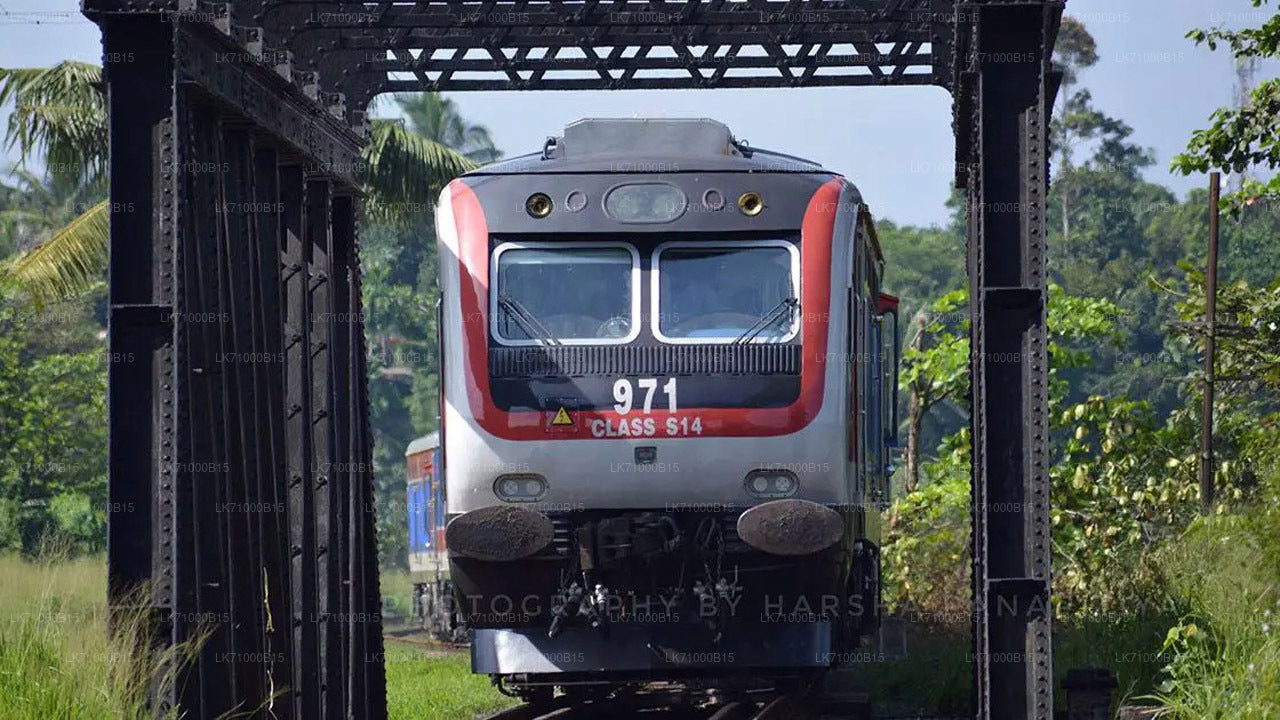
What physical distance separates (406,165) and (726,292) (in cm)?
1426

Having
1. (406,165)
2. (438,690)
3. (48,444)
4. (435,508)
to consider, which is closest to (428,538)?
(435,508)

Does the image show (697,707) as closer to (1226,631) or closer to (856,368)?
(856,368)

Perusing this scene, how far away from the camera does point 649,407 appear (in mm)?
11164

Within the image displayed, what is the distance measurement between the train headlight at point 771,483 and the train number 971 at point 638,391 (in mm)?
639

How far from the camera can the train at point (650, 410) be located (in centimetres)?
1112

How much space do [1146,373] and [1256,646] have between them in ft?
165

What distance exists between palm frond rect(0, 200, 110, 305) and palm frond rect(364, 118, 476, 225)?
4.17m

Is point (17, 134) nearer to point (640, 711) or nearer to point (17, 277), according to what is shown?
point (17, 277)

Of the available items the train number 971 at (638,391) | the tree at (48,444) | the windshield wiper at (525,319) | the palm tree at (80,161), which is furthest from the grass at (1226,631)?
the tree at (48,444)

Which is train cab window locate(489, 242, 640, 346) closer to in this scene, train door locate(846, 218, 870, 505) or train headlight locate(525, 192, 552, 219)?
train headlight locate(525, 192, 552, 219)

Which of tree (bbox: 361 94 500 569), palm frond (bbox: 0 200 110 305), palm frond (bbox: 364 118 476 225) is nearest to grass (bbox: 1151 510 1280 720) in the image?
palm frond (bbox: 0 200 110 305)

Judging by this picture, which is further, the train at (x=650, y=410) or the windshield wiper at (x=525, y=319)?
the windshield wiper at (x=525, y=319)

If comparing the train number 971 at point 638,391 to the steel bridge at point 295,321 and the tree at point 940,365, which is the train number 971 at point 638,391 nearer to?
the steel bridge at point 295,321

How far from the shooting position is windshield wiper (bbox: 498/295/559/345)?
1139 cm
